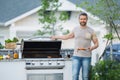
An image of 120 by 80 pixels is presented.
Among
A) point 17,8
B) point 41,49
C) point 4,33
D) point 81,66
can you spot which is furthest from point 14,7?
point 81,66

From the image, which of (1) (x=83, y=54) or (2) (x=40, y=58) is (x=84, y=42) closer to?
(1) (x=83, y=54)

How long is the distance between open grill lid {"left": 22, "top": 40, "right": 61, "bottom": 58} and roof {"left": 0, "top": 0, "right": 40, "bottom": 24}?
36.9 feet

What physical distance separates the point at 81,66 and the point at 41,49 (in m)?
1.76

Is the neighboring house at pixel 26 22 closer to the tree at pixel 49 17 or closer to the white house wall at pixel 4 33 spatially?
the white house wall at pixel 4 33

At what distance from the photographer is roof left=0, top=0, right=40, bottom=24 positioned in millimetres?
23405

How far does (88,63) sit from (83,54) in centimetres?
25

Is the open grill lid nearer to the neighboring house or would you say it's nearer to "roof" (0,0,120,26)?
the neighboring house

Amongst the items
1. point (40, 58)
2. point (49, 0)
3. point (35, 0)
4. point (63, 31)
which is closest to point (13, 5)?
point (35, 0)

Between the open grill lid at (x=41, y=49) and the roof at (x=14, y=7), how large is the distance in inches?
442

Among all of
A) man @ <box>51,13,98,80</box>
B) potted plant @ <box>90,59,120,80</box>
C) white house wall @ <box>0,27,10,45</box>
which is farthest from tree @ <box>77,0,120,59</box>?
white house wall @ <box>0,27,10,45</box>

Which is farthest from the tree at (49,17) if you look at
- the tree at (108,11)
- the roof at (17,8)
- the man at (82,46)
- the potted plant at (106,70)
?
the man at (82,46)

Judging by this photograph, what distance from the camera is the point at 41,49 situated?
38.8 ft

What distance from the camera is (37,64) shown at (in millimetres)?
10938

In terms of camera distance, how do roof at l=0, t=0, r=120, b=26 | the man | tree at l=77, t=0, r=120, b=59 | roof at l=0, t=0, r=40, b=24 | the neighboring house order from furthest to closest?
roof at l=0, t=0, r=40, b=24
roof at l=0, t=0, r=120, b=26
the neighboring house
tree at l=77, t=0, r=120, b=59
the man
